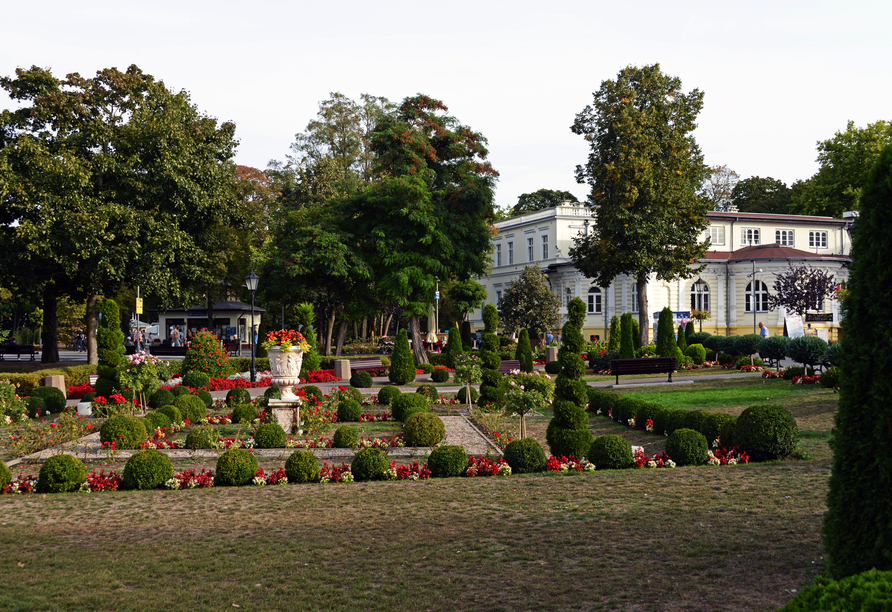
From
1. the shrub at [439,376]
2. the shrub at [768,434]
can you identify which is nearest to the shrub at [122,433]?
the shrub at [768,434]

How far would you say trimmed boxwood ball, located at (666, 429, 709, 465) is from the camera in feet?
33.8

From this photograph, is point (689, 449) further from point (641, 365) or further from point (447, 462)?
point (641, 365)

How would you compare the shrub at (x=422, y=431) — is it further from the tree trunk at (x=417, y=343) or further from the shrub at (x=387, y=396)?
the tree trunk at (x=417, y=343)

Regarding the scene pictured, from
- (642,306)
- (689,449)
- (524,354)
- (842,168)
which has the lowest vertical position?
(689,449)

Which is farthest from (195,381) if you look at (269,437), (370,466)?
(370,466)

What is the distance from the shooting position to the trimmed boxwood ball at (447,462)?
9953mm

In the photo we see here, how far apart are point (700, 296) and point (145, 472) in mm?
47917

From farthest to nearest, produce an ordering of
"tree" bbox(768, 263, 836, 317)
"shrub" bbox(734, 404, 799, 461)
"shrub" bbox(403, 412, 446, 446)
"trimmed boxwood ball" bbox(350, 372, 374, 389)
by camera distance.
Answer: "tree" bbox(768, 263, 836, 317)
"trimmed boxwood ball" bbox(350, 372, 374, 389)
"shrub" bbox(403, 412, 446, 446)
"shrub" bbox(734, 404, 799, 461)

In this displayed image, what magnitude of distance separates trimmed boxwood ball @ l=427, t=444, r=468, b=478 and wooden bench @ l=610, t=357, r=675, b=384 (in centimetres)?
1368

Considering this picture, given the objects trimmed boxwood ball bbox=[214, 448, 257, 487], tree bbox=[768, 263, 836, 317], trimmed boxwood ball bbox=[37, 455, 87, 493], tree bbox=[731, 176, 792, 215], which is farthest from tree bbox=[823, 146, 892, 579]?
tree bbox=[731, 176, 792, 215]

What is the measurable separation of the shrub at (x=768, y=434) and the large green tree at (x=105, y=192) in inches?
884

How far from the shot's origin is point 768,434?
10.3m

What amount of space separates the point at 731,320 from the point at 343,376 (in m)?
35.0

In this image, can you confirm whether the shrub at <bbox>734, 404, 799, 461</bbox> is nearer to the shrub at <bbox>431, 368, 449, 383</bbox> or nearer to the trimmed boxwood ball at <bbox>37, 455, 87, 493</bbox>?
the trimmed boxwood ball at <bbox>37, 455, 87, 493</bbox>
